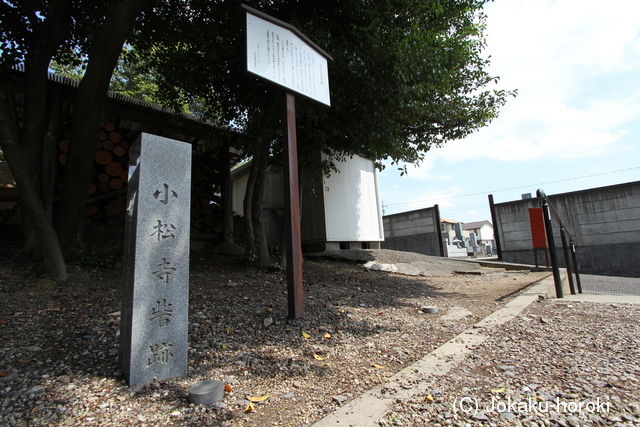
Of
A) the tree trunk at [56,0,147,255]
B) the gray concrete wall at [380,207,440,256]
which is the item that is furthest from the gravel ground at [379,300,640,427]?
Answer: the gray concrete wall at [380,207,440,256]

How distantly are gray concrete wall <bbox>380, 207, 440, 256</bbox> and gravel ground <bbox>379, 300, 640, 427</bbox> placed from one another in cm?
1105

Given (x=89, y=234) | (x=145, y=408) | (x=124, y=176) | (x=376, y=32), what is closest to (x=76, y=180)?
(x=89, y=234)

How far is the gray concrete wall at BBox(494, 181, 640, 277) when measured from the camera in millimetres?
11023

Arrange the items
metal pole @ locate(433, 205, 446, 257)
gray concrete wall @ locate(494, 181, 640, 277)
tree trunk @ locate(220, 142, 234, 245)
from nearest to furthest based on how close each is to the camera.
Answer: tree trunk @ locate(220, 142, 234, 245) < gray concrete wall @ locate(494, 181, 640, 277) < metal pole @ locate(433, 205, 446, 257)

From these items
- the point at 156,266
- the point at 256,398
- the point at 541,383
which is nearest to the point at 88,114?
the point at 156,266

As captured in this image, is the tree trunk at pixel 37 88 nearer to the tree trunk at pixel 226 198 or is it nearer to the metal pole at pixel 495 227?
the tree trunk at pixel 226 198

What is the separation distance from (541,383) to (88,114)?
5210 mm

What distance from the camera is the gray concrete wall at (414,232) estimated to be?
1382cm

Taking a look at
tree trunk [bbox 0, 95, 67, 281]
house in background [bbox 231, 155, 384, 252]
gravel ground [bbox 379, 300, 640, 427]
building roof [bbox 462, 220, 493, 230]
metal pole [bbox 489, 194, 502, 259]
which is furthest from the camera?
building roof [bbox 462, 220, 493, 230]

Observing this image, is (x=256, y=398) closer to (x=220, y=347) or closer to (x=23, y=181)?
(x=220, y=347)

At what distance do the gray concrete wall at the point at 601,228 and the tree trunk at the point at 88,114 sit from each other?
1341 centimetres

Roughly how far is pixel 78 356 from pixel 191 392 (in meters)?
1.15

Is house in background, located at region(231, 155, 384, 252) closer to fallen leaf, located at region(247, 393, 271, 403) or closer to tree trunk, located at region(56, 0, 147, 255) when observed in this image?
tree trunk, located at region(56, 0, 147, 255)

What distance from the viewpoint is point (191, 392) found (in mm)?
1796
